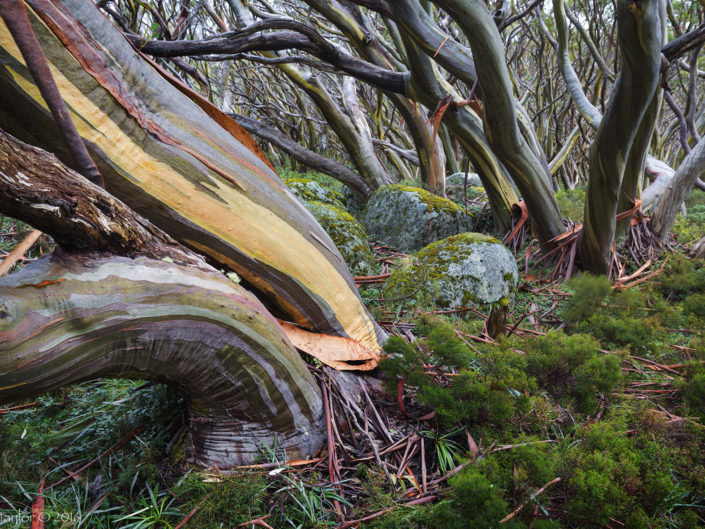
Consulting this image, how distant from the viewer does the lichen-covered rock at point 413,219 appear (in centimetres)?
554

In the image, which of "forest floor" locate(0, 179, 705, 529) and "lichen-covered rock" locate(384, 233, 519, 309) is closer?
"forest floor" locate(0, 179, 705, 529)

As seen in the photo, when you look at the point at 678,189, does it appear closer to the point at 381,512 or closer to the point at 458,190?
the point at 458,190

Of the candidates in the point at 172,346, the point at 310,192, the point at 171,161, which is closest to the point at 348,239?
the point at 310,192

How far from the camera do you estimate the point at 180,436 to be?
1.64 meters

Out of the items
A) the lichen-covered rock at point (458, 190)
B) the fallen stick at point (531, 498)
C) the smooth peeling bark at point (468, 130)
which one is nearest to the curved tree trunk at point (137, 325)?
the fallen stick at point (531, 498)

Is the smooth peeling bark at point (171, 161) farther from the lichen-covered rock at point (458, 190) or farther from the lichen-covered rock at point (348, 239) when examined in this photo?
the lichen-covered rock at point (458, 190)

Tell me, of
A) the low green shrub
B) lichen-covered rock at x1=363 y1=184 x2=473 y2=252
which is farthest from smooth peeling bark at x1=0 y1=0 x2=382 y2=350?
lichen-covered rock at x1=363 y1=184 x2=473 y2=252

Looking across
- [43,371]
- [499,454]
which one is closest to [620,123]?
[499,454]

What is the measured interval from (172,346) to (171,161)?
671mm

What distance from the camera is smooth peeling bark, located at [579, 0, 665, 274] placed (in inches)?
108

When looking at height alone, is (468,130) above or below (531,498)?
above

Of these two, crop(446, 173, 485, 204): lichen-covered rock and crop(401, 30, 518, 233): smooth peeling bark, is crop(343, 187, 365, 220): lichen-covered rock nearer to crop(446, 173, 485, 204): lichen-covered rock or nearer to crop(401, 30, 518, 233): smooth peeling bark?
crop(446, 173, 485, 204): lichen-covered rock

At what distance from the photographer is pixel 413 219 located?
A: 5.59 meters

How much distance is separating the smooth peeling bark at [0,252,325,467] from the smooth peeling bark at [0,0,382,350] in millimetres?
265
